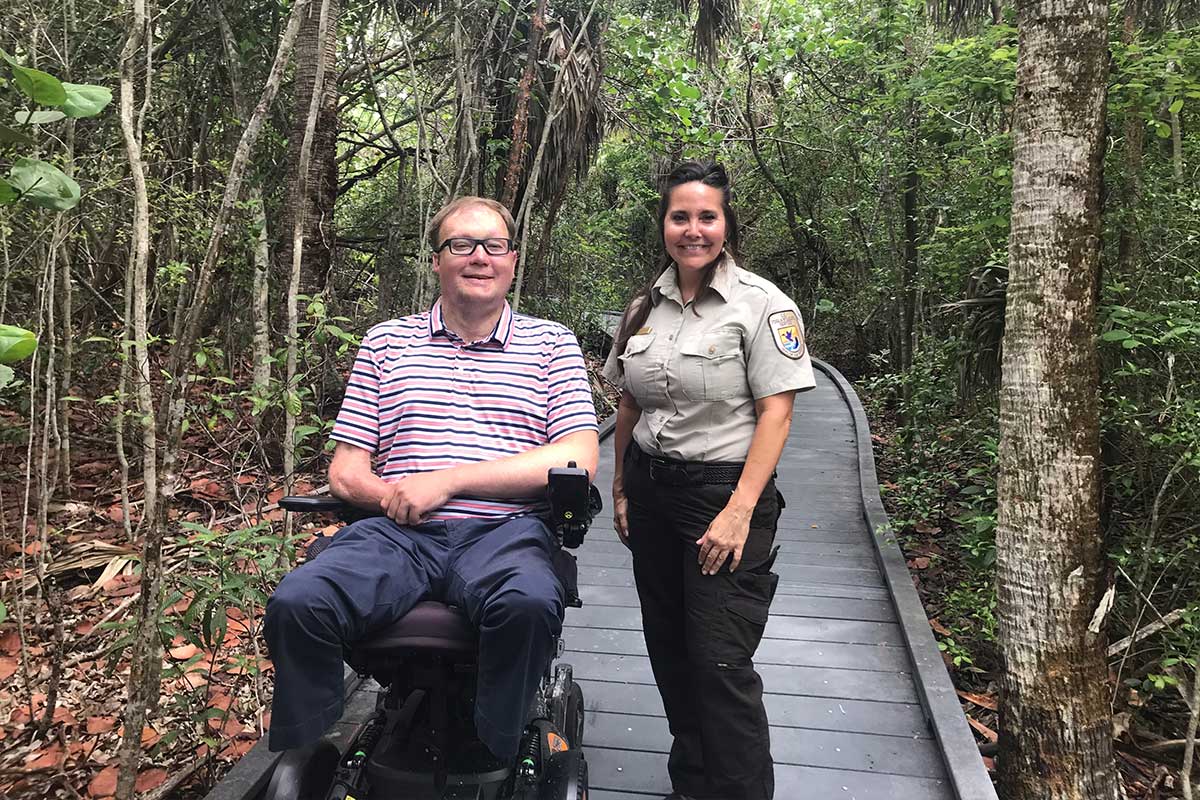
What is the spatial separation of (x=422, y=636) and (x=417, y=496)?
38cm

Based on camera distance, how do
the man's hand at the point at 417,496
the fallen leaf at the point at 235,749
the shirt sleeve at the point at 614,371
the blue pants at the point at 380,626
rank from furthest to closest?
the fallen leaf at the point at 235,749, the shirt sleeve at the point at 614,371, the man's hand at the point at 417,496, the blue pants at the point at 380,626

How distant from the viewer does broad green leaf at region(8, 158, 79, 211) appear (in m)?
1.15

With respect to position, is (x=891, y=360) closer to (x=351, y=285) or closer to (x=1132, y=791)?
(x=351, y=285)

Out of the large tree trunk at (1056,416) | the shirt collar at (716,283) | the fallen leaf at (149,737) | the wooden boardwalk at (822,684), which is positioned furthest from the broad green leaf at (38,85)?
the fallen leaf at (149,737)

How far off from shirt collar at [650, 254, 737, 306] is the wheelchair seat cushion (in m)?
1.03

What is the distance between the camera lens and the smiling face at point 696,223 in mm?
2039

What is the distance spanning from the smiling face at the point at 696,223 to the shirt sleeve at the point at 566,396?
41 centimetres

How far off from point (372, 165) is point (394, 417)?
6.30 meters

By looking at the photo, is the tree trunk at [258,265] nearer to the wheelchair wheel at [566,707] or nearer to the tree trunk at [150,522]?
the tree trunk at [150,522]

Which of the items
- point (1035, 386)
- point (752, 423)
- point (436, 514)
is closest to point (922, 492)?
point (1035, 386)

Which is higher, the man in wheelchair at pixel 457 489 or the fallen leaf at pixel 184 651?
the man in wheelchair at pixel 457 489

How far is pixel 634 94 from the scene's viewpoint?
8367 mm

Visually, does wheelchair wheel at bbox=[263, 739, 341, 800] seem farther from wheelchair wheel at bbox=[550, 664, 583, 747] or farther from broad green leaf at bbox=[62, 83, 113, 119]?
broad green leaf at bbox=[62, 83, 113, 119]

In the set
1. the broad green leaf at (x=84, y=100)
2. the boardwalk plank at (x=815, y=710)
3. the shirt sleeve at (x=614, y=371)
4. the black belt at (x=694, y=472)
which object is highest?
the broad green leaf at (x=84, y=100)
